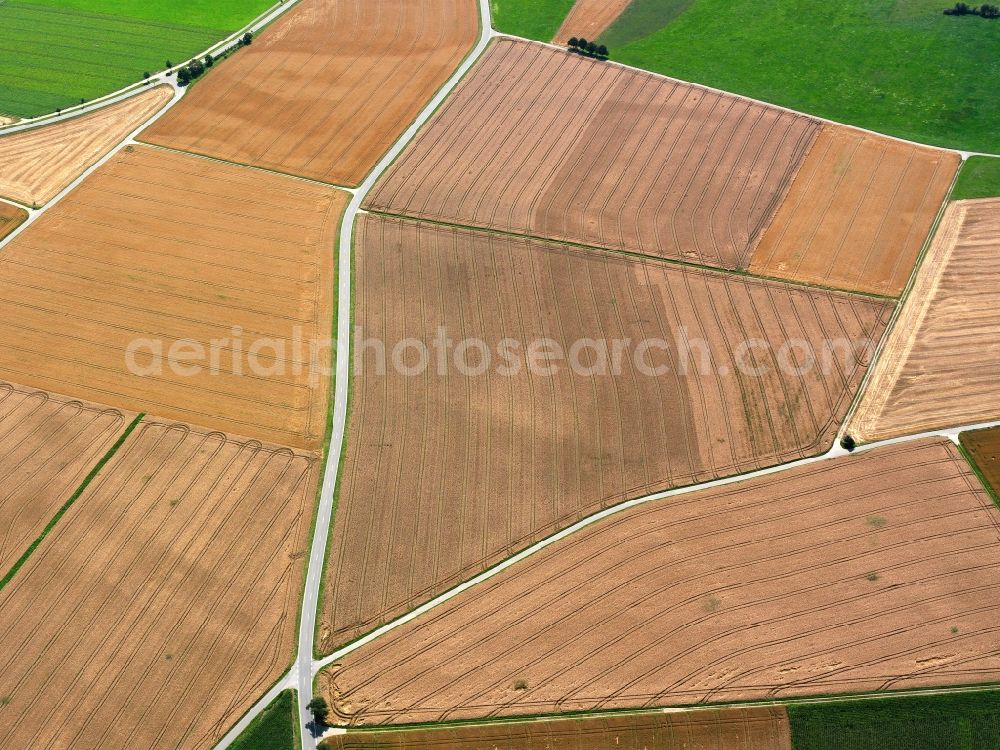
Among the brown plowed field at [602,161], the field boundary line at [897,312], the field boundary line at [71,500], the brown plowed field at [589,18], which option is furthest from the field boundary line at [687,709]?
the brown plowed field at [589,18]

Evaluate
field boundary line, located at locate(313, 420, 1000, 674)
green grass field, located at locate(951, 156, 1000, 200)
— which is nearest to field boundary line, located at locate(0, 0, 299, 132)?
field boundary line, located at locate(313, 420, 1000, 674)

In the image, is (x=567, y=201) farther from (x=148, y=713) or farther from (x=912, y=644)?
(x=148, y=713)

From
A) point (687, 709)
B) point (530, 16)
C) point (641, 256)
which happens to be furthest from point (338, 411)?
point (530, 16)

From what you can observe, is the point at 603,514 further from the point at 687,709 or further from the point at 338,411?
the point at 338,411

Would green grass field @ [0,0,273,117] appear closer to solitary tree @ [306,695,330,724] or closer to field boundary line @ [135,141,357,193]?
field boundary line @ [135,141,357,193]

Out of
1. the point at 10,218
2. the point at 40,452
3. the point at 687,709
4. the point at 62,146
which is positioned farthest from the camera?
the point at 62,146

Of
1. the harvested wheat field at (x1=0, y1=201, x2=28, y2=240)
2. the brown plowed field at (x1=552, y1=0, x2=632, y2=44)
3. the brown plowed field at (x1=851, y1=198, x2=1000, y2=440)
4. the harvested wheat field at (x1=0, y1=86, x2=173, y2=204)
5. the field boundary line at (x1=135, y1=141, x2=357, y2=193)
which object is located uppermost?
the brown plowed field at (x1=552, y1=0, x2=632, y2=44)
